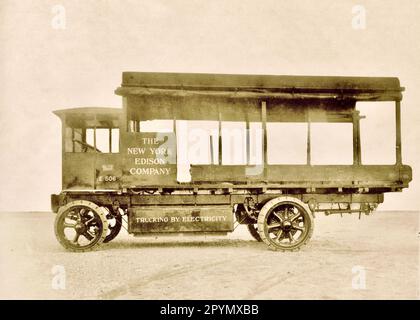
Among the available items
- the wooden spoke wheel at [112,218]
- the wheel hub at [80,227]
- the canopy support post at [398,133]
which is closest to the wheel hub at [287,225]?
the canopy support post at [398,133]

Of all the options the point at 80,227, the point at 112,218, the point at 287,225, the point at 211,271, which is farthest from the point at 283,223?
the point at 80,227

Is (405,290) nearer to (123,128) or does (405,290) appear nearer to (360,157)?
(360,157)

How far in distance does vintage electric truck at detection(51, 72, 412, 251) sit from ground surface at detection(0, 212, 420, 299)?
669 mm

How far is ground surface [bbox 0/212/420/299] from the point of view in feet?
24.7

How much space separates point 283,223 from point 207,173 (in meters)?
1.94

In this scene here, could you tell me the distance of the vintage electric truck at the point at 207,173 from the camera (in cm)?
1130

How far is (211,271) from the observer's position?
8992mm

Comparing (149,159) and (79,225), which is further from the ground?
(149,159)

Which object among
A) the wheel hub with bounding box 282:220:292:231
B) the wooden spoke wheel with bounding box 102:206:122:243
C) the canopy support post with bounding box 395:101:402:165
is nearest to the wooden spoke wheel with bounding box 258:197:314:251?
the wheel hub with bounding box 282:220:292:231

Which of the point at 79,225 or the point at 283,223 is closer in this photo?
the point at 79,225

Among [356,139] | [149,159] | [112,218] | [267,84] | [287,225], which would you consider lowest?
[287,225]

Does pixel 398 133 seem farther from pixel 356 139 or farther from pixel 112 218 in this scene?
pixel 112 218

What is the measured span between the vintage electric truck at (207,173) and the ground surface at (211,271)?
2.19ft
